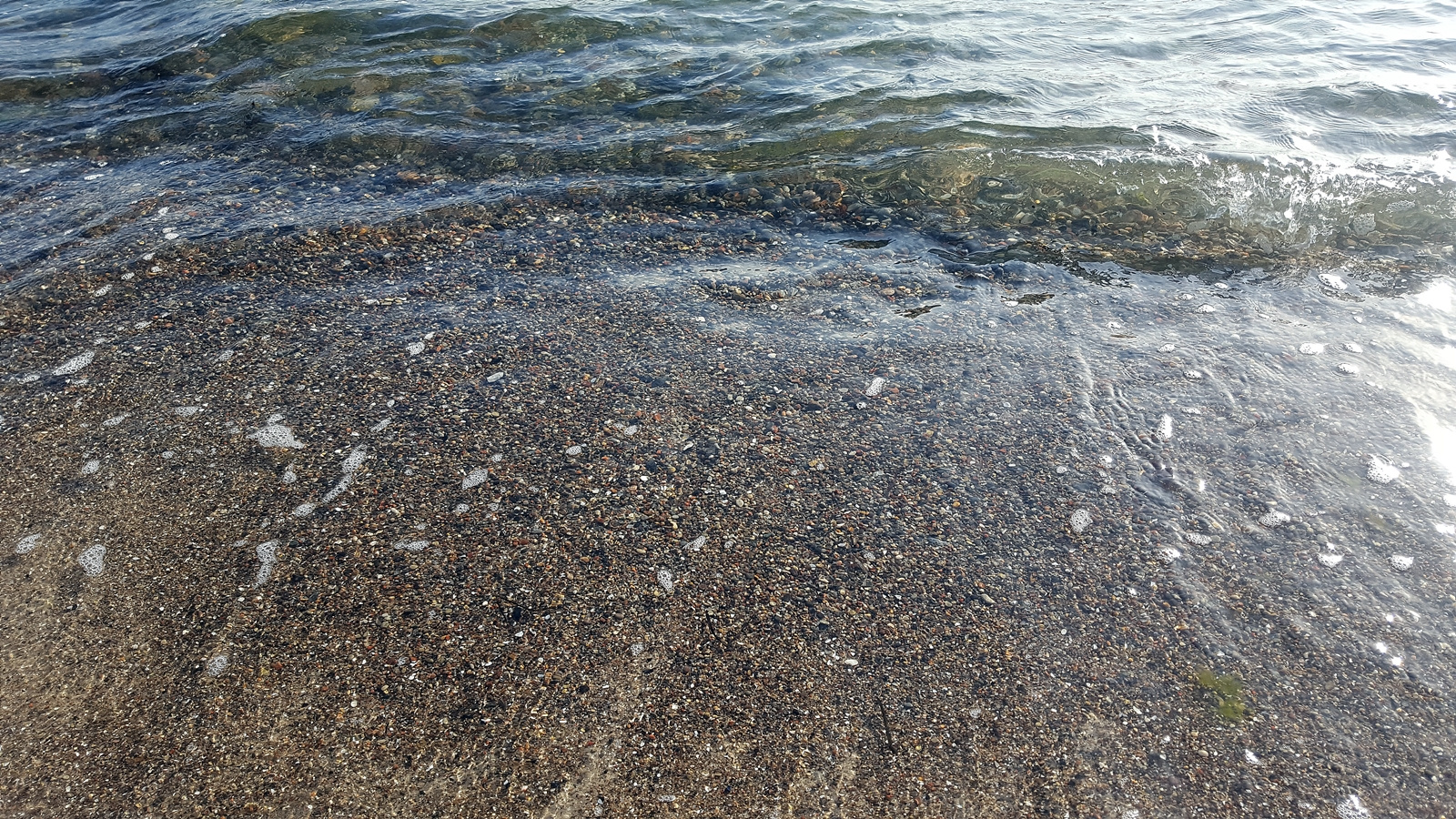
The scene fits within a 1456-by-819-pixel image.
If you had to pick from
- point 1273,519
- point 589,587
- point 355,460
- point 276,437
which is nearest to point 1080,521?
point 1273,519

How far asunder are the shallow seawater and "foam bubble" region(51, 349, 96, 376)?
54 mm

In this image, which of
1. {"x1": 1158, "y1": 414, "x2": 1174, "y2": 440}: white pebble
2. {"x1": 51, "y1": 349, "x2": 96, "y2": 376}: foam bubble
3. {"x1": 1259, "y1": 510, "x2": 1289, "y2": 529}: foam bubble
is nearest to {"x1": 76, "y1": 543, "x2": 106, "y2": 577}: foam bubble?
{"x1": 51, "y1": 349, "x2": 96, "y2": 376}: foam bubble

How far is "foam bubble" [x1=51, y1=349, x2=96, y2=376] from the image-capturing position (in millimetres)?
4293

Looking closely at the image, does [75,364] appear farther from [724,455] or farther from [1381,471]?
[1381,471]

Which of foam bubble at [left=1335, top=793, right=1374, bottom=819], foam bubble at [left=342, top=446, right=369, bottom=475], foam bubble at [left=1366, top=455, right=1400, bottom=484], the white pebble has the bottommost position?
foam bubble at [left=1335, top=793, right=1374, bottom=819]

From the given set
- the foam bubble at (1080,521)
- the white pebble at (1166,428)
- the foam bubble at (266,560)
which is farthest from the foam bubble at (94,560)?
the white pebble at (1166,428)

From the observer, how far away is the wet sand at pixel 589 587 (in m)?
2.65

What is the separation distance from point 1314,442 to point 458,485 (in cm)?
447

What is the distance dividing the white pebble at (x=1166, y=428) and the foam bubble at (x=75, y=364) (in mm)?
5979

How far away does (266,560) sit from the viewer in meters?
3.30

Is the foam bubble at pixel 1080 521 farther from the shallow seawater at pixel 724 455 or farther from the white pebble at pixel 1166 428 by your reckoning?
the white pebble at pixel 1166 428

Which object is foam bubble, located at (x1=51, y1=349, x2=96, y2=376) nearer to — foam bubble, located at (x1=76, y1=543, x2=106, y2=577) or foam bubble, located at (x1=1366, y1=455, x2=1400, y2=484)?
foam bubble, located at (x1=76, y1=543, x2=106, y2=577)

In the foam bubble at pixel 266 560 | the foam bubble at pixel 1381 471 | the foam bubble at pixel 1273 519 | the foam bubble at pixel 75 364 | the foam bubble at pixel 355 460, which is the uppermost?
the foam bubble at pixel 75 364

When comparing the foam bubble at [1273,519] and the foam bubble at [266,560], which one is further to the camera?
the foam bubble at [1273,519]
